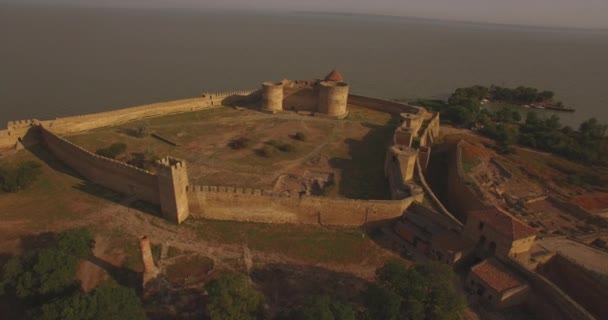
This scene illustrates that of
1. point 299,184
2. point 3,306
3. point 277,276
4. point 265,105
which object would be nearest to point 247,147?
point 299,184

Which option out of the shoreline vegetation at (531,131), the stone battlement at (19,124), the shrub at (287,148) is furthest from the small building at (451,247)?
the stone battlement at (19,124)

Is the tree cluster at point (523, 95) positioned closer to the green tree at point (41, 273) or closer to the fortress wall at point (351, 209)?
the fortress wall at point (351, 209)

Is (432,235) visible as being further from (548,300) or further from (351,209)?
(548,300)

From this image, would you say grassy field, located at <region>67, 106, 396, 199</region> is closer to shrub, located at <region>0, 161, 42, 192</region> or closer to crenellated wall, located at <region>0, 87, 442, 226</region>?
crenellated wall, located at <region>0, 87, 442, 226</region>

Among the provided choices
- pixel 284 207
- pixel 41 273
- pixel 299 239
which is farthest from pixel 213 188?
pixel 41 273

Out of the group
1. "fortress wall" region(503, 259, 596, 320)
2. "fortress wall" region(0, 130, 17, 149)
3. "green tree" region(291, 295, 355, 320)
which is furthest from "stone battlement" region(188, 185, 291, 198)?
"fortress wall" region(0, 130, 17, 149)

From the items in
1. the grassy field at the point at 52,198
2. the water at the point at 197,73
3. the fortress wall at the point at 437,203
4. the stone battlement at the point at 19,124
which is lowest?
the water at the point at 197,73
